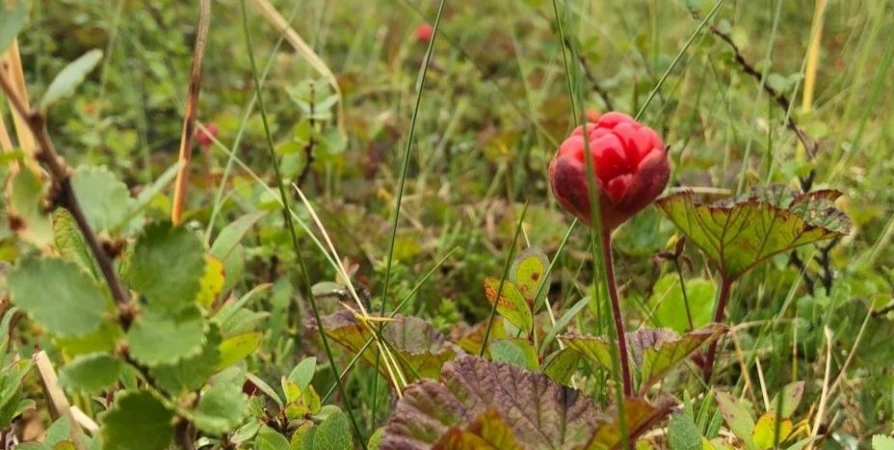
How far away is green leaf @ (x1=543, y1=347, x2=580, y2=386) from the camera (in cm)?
69

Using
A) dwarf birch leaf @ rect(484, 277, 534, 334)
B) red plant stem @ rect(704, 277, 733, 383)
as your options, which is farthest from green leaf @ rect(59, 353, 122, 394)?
red plant stem @ rect(704, 277, 733, 383)

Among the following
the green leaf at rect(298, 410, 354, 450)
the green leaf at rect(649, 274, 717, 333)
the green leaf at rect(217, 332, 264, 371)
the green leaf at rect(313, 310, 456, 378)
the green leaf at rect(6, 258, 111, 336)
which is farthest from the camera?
the green leaf at rect(649, 274, 717, 333)

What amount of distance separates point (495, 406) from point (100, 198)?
0.94ft

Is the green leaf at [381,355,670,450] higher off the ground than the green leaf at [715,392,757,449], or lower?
higher

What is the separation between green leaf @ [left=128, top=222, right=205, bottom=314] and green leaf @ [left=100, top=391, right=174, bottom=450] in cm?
6

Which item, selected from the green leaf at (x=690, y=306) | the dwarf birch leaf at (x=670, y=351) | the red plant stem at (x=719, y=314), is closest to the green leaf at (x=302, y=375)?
the dwarf birch leaf at (x=670, y=351)

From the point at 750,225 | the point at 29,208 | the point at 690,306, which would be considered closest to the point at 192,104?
the point at 29,208

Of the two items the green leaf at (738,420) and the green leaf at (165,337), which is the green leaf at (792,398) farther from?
the green leaf at (165,337)

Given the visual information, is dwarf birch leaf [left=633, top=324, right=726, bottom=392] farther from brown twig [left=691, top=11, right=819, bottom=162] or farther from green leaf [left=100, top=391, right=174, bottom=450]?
brown twig [left=691, top=11, right=819, bottom=162]

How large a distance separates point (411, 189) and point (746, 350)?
846 millimetres

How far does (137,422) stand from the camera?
0.48 meters

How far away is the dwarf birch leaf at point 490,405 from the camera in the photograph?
0.57 m

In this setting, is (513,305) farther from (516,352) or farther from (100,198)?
(100,198)

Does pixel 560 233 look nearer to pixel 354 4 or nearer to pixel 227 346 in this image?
pixel 227 346
